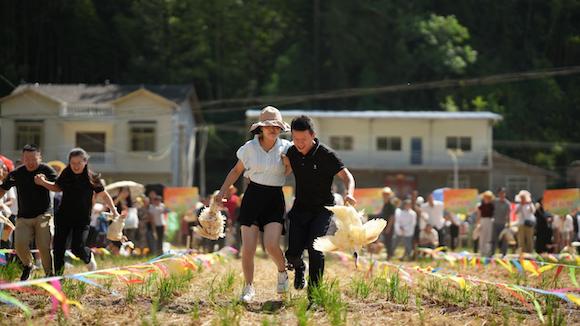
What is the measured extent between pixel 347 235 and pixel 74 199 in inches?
145

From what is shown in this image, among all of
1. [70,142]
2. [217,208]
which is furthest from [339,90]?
[217,208]

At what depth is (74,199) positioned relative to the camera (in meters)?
8.84

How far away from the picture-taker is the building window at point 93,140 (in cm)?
4572

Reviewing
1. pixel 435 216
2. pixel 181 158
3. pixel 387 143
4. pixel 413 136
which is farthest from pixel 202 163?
pixel 435 216

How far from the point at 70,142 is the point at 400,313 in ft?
132

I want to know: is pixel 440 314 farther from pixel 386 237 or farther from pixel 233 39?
pixel 233 39

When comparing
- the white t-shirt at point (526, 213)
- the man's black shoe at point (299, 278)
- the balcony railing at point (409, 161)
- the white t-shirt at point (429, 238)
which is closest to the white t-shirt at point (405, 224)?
the white t-shirt at point (429, 238)

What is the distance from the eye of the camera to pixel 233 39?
179ft

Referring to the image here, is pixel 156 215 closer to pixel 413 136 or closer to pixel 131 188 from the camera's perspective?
pixel 131 188

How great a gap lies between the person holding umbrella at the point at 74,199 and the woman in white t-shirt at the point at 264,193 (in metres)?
1.98

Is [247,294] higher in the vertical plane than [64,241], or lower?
lower

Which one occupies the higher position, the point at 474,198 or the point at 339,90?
the point at 339,90

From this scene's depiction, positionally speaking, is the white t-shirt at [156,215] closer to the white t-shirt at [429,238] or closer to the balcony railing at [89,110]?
the white t-shirt at [429,238]

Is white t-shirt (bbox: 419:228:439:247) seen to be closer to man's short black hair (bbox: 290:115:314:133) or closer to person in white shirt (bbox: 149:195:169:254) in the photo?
person in white shirt (bbox: 149:195:169:254)
